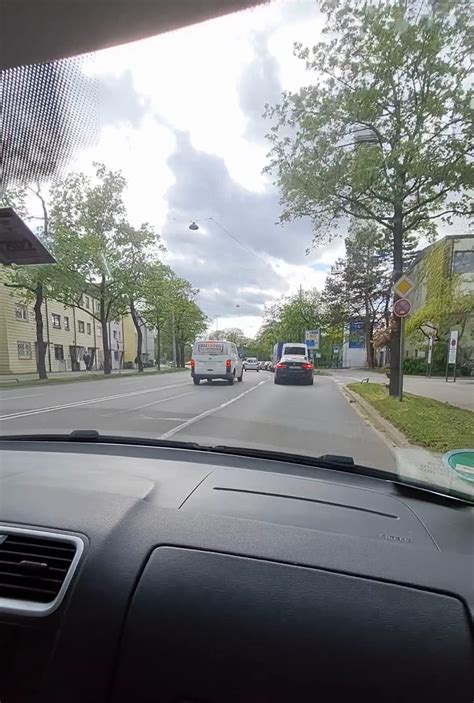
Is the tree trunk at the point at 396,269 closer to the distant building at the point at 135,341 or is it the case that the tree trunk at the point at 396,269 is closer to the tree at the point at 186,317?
the tree at the point at 186,317

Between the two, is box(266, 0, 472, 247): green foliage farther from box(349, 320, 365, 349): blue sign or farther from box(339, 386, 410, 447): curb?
box(349, 320, 365, 349): blue sign

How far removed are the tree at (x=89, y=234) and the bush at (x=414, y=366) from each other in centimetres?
459

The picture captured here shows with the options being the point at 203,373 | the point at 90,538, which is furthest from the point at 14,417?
the point at 203,373

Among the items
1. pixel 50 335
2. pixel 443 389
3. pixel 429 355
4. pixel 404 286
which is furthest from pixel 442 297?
pixel 50 335

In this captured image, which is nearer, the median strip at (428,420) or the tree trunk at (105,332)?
the median strip at (428,420)

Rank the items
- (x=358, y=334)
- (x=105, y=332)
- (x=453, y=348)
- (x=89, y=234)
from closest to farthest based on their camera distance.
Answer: (x=89, y=234), (x=453, y=348), (x=105, y=332), (x=358, y=334)

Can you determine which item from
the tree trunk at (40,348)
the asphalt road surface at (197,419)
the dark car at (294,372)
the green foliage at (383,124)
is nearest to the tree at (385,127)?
the green foliage at (383,124)

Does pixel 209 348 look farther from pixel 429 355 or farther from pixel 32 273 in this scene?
pixel 32 273

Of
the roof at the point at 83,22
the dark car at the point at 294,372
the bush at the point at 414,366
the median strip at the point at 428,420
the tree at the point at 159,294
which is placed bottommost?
the dark car at the point at 294,372

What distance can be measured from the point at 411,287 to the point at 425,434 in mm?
1838

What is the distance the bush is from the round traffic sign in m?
1.43

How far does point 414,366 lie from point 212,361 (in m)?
8.05

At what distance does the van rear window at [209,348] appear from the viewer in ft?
44.0

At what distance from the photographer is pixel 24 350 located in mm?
5320
